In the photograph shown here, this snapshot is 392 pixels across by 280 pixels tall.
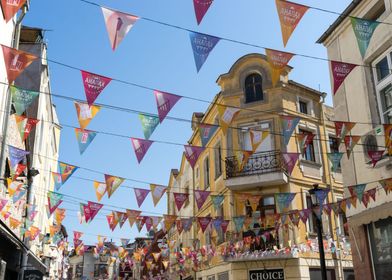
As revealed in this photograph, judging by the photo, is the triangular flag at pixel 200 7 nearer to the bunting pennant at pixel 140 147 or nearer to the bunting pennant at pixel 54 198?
the bunting pennant at pixel 140 147

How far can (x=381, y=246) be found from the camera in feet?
36.2

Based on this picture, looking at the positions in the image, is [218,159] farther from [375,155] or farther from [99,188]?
[375,155]

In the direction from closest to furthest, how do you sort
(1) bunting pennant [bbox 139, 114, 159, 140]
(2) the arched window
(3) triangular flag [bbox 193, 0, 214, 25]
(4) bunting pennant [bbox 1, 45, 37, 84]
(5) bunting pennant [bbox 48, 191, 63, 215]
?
(3) triangular flag [bbox 193, 0, 214, 25] < (4) bunting pennant [bbox 1, 45, 37, 84] < (1) bunting pennant [bbox 139, 114, 159, 140] < (5) bunting pennant [bbox 48, 191, 63, 215] < (2) the arched window

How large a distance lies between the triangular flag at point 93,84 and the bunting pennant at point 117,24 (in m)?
1.13

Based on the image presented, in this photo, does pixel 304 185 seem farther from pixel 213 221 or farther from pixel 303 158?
pixel 213 221

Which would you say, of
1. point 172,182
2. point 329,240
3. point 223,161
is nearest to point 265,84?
point 223,161

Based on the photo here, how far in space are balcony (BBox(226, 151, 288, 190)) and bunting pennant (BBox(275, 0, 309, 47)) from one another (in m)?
11.9

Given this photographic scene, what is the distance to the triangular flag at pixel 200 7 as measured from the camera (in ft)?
22.7

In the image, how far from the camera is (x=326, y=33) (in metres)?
14.1

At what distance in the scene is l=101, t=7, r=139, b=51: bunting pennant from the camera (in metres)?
7.20

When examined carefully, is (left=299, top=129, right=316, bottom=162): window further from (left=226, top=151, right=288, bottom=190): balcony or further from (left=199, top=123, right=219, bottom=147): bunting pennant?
(left=199, top=123, right=219, bottom=147): bunting pennant

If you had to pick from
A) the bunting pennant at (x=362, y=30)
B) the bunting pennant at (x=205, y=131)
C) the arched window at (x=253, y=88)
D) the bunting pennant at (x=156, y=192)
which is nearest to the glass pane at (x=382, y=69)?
the bunting pennant at (x=362, y=30)

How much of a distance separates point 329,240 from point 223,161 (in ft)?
20.9

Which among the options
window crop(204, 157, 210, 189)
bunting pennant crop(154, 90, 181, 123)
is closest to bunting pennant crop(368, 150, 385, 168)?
bunting pennant crop(154, 90, 181, 123)
